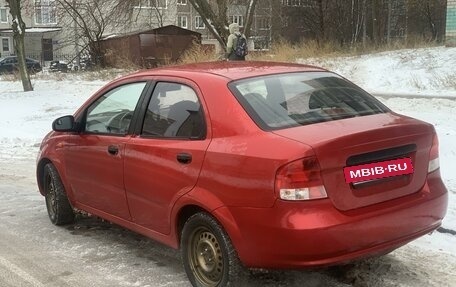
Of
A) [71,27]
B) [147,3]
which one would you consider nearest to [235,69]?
[147,3]

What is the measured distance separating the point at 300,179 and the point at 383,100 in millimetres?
10018

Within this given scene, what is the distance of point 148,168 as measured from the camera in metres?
4.23

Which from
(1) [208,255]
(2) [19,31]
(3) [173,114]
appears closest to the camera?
(1) [208,255]

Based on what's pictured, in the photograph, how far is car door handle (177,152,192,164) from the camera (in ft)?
12.8

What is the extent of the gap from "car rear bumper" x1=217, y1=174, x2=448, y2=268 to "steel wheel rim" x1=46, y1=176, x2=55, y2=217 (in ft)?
9.42

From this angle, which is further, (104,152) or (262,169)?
(104,152)

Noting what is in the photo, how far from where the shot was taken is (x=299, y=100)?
3988mm

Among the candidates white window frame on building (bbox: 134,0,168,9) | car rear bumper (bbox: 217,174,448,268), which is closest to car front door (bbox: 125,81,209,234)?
Answer: car rear bumper (bbox: 217,174,448,268)

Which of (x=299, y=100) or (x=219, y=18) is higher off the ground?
(x=219, y=18)

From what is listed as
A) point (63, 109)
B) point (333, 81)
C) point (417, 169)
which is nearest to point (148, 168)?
point (333, 81)

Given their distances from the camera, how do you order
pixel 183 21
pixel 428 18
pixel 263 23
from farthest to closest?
1. pixel 183 21
2. pixel 263 23
3. pixel 428 18

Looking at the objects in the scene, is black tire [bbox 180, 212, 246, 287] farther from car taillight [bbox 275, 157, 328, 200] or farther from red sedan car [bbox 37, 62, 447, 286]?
car taillight [bbox 275, 157, 328, 200]

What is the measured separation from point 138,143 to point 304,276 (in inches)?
63.5

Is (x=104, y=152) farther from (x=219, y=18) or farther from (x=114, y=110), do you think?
(x=219, y=18)
